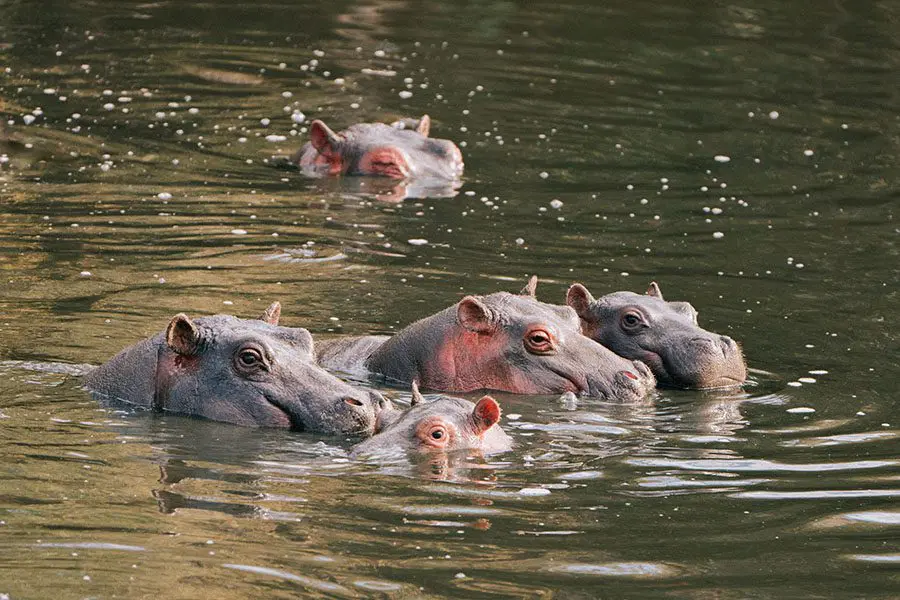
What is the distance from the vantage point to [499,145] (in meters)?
20.1

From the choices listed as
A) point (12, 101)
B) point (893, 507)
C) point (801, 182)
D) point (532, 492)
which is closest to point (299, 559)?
point (532, 492)

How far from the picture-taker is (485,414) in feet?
29.6

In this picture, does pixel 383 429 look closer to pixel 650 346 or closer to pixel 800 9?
pixel 650 346

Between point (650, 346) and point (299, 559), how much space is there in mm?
4557

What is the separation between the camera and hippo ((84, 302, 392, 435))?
9.53 meters

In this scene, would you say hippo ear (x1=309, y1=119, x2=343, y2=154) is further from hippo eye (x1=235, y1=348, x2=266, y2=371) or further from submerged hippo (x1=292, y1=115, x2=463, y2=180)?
hippo eye (x1=235, y1=348, x2=266, y2=371)

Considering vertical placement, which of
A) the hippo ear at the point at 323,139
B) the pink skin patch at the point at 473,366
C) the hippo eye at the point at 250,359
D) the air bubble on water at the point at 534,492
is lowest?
the hippo ear at the point at 323,139

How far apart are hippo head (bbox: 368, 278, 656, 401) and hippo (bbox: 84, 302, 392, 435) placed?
1277mm

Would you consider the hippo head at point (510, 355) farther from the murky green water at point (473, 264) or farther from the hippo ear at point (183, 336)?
the hippo ear at point (183, 336)

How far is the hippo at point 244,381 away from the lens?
953 cm

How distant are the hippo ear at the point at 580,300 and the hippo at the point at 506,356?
0.52m

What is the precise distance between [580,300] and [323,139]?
7.22 m

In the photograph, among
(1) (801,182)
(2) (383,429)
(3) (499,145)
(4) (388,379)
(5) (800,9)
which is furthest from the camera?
(5) (800,9)

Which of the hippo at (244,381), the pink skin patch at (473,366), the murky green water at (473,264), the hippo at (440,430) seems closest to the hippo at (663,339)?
the murky green water at (473,264)
